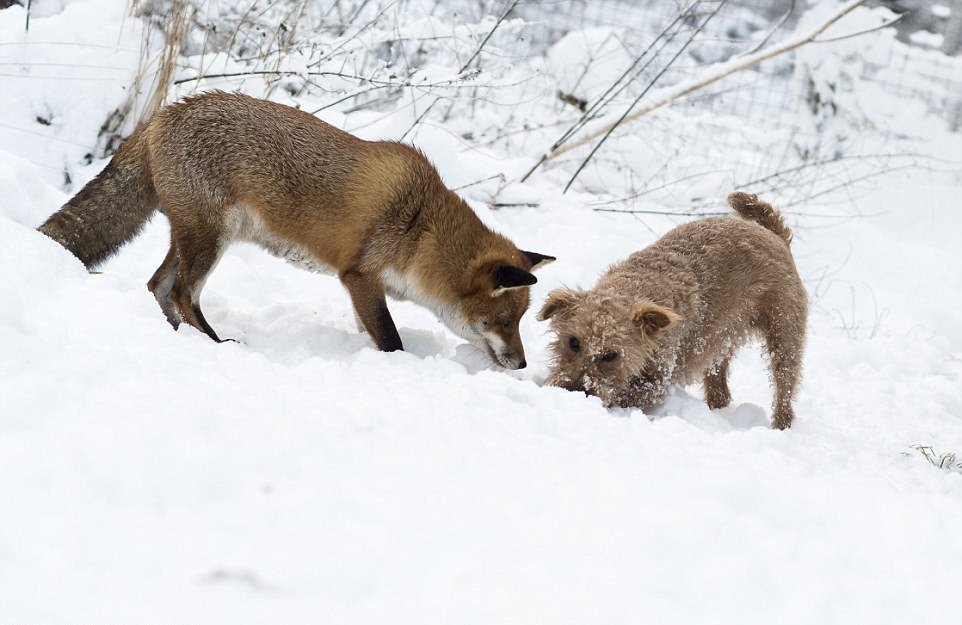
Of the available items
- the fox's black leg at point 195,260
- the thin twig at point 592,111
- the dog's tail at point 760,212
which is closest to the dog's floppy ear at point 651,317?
the dog's tail at point 760,212

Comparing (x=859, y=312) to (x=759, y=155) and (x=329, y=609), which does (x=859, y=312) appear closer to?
(x=759, y=155)

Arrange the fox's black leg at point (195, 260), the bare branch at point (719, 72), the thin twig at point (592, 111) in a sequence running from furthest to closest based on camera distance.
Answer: the thin twig at point (592, 111)
the bare branch at point (719, 72)
the fox's black leg at point (195, 260)

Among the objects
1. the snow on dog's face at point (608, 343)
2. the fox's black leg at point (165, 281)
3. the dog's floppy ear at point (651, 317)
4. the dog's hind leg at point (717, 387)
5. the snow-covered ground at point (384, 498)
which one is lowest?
the dog's hind leg at point (717, 387)

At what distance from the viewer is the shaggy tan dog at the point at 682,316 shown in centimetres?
483

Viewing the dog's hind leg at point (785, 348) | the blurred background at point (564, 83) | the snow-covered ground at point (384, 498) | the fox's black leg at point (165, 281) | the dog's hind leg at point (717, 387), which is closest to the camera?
the snow-covered ground at point (384, 498)

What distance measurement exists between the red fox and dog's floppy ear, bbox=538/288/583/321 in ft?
0.61

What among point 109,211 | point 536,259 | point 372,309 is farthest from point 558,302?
point 109,211

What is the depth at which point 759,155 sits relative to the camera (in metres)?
11.8

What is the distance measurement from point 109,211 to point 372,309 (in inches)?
65.3

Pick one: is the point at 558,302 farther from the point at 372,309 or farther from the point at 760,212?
the point at 760,212

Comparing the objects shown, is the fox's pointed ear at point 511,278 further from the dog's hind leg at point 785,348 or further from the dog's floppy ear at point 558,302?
the dog's hind leg at point 785,348

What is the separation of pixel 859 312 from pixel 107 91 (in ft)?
23.8

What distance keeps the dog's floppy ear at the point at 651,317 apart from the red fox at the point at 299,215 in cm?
64

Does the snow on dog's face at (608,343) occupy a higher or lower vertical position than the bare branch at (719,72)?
lower
